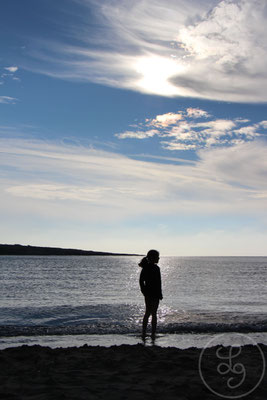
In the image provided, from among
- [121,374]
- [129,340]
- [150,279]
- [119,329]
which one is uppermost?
[150,279]

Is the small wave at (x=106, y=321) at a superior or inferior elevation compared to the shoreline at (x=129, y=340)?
inferior

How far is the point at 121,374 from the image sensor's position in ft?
19.2

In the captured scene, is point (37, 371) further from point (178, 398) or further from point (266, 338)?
point (266, 338)

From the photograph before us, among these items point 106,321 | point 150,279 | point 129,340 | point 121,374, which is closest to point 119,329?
point 106,321

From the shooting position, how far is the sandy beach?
16.0 feet

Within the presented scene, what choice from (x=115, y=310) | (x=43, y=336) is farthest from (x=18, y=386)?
(x=115, y=310)

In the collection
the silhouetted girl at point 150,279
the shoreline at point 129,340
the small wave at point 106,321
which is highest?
the silhouetted girl at point 150,279

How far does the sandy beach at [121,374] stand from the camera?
4.89m

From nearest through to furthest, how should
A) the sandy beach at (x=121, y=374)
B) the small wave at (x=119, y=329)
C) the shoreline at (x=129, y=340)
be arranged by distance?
the sandy beach at (x=121, y=374) < the shoreline at (x=129, y=340) < the small wave at (x=119, y=329)

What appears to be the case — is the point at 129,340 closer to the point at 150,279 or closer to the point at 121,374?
the point at 150,279

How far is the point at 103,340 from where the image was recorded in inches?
424

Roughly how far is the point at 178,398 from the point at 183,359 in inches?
90.0

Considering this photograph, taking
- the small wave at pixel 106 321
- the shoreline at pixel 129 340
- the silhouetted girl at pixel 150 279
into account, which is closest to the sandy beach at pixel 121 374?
the silhouetted girl at pixel 150 279

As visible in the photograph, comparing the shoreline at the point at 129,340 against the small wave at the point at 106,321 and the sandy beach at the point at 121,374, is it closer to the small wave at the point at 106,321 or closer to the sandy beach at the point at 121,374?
the small wave at the point at 106,321
